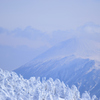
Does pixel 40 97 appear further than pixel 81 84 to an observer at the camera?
No

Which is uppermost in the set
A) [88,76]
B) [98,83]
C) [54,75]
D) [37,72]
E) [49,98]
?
[37,72]

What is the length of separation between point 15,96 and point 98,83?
12576 centimetres

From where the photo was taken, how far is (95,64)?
174 metres

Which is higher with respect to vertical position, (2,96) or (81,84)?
(81,84)

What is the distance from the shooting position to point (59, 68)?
18750 centimetres

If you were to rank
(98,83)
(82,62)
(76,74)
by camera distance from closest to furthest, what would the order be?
1. (98,83)
2. (76,74)
3. (82,62)

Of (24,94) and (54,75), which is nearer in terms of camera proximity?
(24,94)

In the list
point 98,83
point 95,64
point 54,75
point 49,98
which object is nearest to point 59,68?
point 54,75

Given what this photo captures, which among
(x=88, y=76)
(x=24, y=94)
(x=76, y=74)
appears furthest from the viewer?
(x=76, y=74)

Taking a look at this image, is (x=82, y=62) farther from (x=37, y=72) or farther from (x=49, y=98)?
Answer: (x=49, y=98)

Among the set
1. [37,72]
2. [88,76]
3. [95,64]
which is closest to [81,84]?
[88,76]

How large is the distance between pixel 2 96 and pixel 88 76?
460 feet

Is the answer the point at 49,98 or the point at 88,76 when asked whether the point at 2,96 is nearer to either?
the point at 49,98

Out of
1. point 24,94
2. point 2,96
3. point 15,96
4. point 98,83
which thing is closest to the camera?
point 2,96
